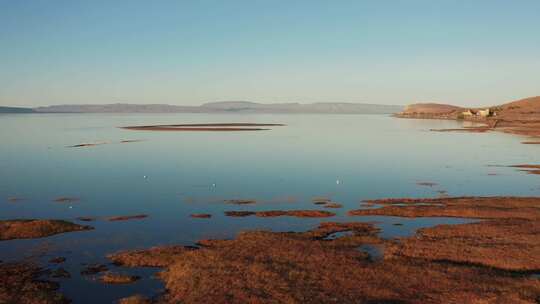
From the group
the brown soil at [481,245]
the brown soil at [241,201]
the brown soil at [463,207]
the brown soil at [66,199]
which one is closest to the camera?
the brown soil at [481,245]

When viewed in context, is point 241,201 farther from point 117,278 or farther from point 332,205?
point 117,278

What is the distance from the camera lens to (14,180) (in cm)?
5241

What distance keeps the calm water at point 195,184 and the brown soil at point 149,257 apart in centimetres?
102

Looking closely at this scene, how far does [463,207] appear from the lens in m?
38.5

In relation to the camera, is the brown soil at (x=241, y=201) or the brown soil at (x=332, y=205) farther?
the brown soil at (x=241, y=201)

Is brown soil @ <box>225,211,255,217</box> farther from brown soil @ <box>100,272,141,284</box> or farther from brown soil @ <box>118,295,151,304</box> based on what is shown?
brown soil @ <box>118,295,151,304</box>

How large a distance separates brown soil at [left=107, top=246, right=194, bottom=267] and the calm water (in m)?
1.02

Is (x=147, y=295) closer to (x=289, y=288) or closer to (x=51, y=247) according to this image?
(x=289, y=288)

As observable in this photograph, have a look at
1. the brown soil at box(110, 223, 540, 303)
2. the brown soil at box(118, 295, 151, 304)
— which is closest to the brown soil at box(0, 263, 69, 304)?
the brown soil at box(118, 295, 151, 304)

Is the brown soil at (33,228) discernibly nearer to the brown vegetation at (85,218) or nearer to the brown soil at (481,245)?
the brown vegetation at (85,218)

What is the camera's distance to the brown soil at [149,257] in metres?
26.0

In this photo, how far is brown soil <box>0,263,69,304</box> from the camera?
20.9 meters

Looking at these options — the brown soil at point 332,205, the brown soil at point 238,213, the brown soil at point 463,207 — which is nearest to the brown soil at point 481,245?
the brown soil at point 463,207

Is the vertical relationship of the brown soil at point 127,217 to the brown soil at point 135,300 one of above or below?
above
